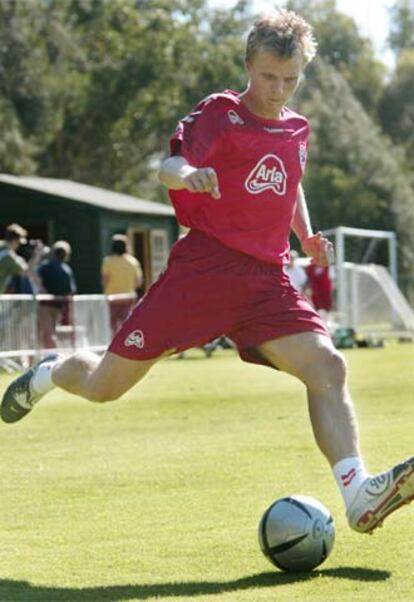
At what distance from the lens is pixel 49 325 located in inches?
925

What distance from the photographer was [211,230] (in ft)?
22.5

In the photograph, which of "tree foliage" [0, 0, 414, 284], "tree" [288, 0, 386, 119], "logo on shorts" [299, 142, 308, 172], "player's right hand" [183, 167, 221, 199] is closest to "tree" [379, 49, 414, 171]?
"tree" [288, 0, 386, 119]

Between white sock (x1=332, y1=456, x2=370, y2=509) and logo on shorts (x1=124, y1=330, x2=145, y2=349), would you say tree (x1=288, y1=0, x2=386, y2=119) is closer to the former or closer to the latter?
logo on shorts (x1=124, y1=330, x2=145, y2=349)

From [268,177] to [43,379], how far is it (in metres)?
1.70

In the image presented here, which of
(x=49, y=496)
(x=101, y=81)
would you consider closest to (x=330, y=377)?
(x=49, y=496)

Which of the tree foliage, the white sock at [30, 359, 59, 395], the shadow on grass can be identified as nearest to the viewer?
the shadow on grass

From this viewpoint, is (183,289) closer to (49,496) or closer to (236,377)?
(49,496)

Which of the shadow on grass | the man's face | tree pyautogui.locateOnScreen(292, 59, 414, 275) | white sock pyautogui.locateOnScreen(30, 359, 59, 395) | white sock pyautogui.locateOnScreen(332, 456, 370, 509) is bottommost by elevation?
tree pyautogui.locateOnScreen(292, 59, 414, 275)

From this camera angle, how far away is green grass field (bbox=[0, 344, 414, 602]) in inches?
237

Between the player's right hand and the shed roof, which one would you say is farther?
the shed roof

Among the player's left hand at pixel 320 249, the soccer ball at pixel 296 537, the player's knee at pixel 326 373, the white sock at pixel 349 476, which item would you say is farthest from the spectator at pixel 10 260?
the soccer ball at pixel 296 537

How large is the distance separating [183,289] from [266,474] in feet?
8.90

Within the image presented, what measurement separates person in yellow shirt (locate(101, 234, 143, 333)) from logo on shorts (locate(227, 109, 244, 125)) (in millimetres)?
19560

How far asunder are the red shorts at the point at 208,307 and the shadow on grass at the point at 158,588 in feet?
3.78
